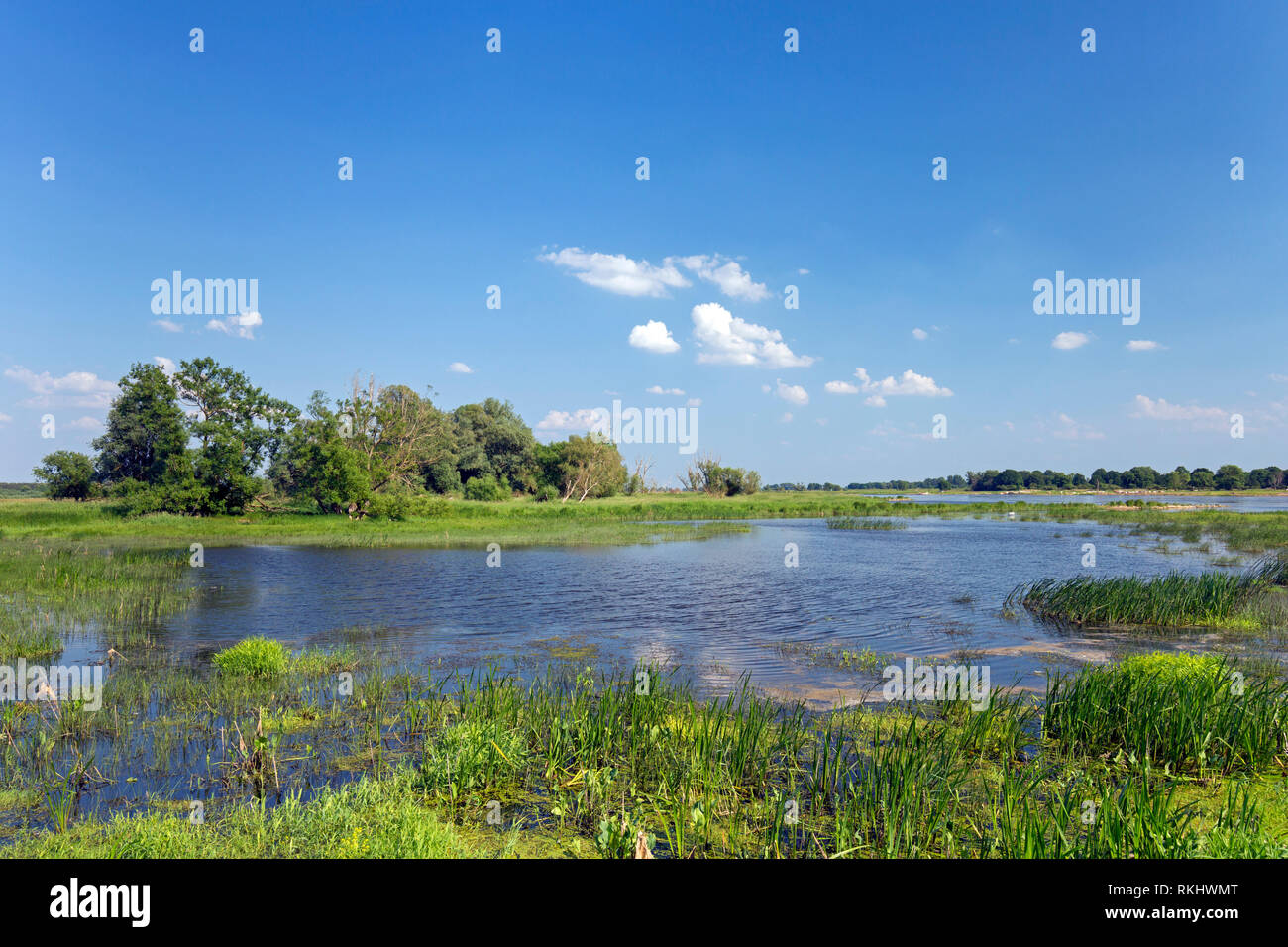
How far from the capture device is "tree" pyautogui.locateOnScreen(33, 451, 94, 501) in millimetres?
67062

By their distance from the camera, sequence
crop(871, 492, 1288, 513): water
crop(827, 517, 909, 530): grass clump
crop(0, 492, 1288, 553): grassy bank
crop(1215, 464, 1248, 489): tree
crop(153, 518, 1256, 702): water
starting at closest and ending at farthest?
1. crop(153, 518, 1256, 702): water
2. crop(0, 492, 1288, 553): grassy bank
3. crop(827, 517, 909, 530): grass clump
4. crop(871, 492, 1288, 513): water
5. crop(1215, 464, 1248, 489): tree

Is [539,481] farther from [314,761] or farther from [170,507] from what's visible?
[314,761]

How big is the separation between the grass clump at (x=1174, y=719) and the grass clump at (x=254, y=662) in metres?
14.2

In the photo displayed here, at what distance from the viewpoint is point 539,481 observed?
97.2 meters

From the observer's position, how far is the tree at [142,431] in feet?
171

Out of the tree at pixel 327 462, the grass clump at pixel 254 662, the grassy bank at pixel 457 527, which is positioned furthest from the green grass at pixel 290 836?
the tree at pixel 327 462

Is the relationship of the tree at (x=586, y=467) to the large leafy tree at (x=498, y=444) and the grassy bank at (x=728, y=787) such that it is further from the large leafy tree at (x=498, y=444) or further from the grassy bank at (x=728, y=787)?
the grassy bank at (x=728, y=787)

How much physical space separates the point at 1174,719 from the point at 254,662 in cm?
1598

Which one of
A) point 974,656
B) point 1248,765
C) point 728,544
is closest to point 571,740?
point 1248,765

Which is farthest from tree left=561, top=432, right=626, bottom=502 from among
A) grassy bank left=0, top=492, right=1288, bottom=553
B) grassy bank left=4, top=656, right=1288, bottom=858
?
grassy bank left=4, top=656, right=1288, bottom=858

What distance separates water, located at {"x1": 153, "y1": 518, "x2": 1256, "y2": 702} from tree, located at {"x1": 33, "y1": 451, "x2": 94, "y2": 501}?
41756 mm

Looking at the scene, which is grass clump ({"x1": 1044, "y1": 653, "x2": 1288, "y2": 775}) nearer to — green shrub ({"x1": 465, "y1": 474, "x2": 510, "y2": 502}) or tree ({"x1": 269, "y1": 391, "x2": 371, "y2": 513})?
tree ({"x1": 269, "y1": 391, "x2": 371, "y2": 513})
